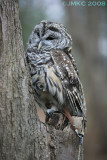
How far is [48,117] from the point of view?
13.5 ft

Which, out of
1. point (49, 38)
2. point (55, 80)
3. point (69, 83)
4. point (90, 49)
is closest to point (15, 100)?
point (55, 80)

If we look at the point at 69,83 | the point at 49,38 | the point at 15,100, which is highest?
the point at 49,38

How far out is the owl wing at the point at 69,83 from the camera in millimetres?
3907

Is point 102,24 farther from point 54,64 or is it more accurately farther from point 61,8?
point 54,64

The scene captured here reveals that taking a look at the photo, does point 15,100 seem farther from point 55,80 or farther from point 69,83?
point 69,83

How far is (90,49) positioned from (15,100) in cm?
791

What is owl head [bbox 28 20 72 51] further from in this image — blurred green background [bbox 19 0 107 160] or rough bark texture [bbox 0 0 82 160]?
blurred green background [bbox 19 0 107 160]

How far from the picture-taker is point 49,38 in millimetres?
4461

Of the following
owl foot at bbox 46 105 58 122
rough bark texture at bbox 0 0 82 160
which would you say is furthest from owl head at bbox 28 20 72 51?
rough bark texture at bbox 0 0 82 160

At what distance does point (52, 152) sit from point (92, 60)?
7668 mm

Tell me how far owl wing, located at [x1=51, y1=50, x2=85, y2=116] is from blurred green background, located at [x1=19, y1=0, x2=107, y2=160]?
6.26 metres

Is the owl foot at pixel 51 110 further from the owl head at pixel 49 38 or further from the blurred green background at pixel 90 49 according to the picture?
the blurred green background at pixel 90 49

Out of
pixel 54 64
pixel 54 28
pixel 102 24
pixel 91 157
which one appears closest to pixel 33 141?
pixel 54 64

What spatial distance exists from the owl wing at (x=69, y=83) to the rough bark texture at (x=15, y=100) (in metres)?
0.79
